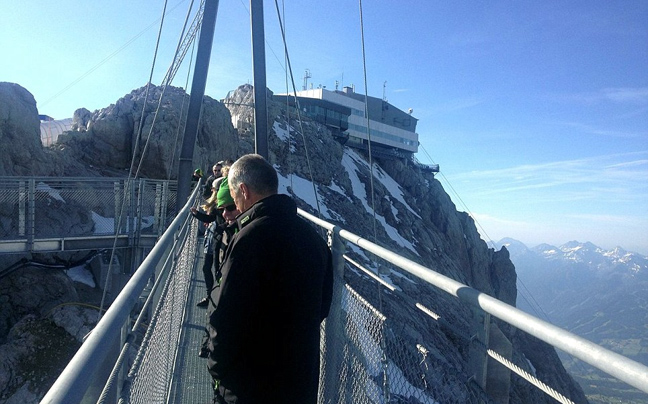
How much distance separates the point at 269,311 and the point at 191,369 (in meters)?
2.98

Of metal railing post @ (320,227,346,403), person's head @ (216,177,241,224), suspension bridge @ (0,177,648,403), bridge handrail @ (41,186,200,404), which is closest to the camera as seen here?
bridge handrail @ (41,186,200,404)

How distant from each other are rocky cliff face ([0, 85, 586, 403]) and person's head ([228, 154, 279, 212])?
108 centimetres

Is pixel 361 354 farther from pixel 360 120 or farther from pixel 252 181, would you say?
pixel 360 120

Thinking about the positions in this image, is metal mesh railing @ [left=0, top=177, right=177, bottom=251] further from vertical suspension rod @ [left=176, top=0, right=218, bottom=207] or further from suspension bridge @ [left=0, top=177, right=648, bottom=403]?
suspension bridge @ [left=0, top=177, right=648, bottom=403]

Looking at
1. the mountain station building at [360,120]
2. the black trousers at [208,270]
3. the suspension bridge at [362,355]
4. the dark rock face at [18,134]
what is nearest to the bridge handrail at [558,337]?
the suspension bridge at [362,355]

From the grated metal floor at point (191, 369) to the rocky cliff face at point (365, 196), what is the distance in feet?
6.22

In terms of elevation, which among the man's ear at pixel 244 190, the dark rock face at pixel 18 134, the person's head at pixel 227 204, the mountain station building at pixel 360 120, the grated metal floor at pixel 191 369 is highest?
the mountain station building at pixel 360 120

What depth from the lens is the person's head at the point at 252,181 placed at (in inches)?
93.0

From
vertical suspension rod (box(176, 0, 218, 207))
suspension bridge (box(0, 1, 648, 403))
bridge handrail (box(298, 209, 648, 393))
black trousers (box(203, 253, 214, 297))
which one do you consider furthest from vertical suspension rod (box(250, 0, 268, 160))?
bridge handrail (box(298, 209, 648, 393))

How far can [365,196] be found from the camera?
46.3m

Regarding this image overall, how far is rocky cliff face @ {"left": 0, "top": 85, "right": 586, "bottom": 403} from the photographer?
20234mm

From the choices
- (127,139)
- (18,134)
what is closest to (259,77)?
(18,134)

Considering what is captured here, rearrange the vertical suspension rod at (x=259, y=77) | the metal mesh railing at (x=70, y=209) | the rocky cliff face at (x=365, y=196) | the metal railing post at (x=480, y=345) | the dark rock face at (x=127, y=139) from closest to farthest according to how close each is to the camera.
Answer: the metal railing post at (x=480, y=345), the vertical suspension rod at (x=259, y=77), the metal mesh railing at (x=70, y=209), the rocky cliff face at (x=365, y=196), the dark rock face at (x=127, y=139)

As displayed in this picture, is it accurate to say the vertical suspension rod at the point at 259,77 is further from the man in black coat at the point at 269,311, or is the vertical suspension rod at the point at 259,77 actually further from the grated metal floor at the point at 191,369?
the man in black coat at the point at 269,311
